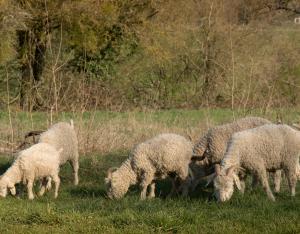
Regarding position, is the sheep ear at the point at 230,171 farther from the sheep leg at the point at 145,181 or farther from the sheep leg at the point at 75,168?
the sheep leg at the point at 75,168

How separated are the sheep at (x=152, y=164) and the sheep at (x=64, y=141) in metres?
1.59

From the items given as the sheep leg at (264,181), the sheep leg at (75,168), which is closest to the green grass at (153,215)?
the sheep leg at (264,181)

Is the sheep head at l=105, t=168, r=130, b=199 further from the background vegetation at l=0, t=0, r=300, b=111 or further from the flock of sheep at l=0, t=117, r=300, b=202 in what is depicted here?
the background vegetation at l=0, t=0, r=300, b=111

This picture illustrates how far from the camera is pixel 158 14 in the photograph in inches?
1134

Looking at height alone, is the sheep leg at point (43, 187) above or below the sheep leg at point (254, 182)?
below

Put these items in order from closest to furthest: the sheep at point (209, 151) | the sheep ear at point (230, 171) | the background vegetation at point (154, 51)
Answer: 1. the sheep ear at point (230, 171)
2. the sheep at point (209, 151)
3. the background vegetation at point (154, 51)

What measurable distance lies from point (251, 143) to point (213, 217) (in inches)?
79.5

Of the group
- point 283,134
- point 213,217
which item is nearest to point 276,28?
point 283,134

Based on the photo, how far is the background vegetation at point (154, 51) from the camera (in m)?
25.9

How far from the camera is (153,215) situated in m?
8.59

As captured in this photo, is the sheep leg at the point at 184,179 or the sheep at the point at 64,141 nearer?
Result: the sheep leg at the point at 184,179

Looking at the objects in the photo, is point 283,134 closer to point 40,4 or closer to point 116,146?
point 116,146

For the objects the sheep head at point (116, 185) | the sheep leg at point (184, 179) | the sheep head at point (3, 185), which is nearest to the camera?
the sheep head at point (116, 185)

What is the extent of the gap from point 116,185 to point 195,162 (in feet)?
5.16
